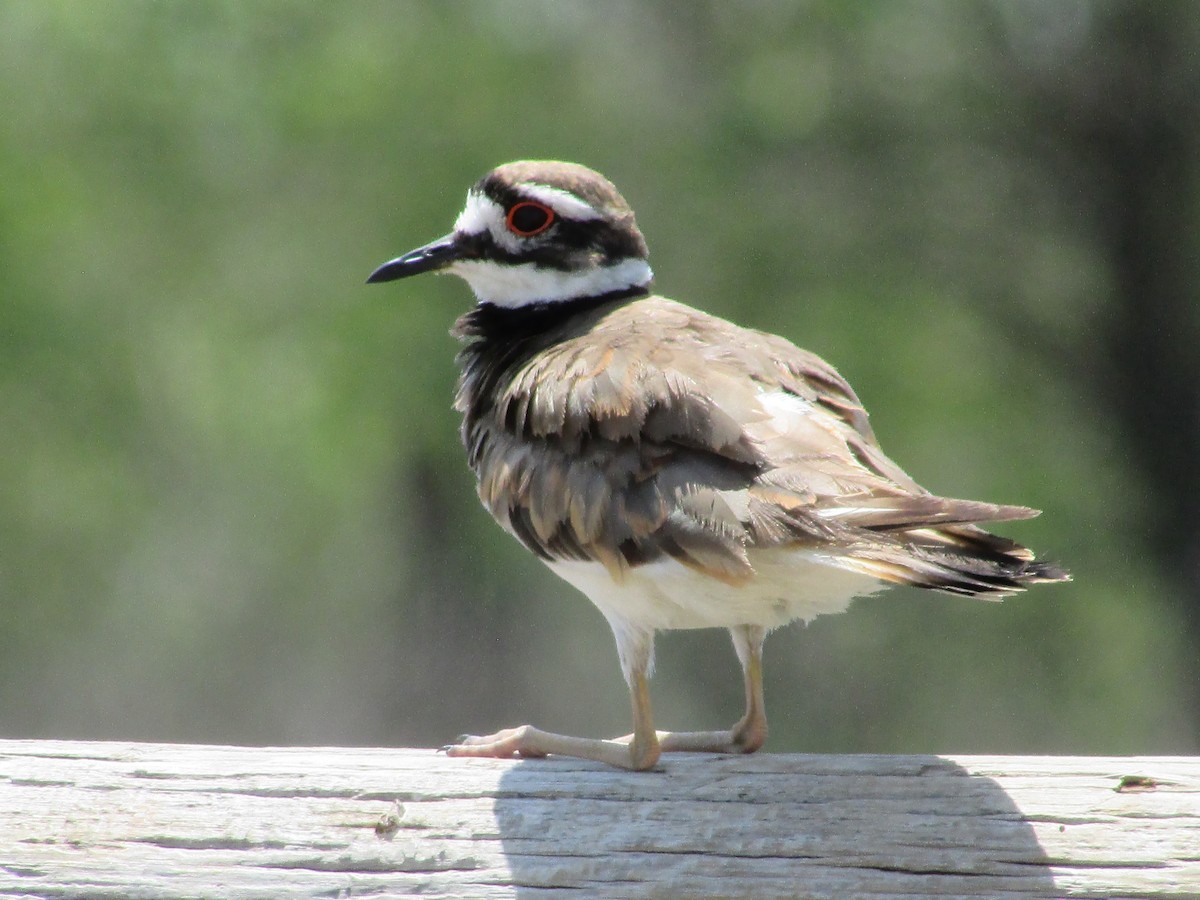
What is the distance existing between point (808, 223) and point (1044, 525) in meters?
4.06

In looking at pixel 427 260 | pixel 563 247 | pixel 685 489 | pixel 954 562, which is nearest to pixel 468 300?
pixel 427 260

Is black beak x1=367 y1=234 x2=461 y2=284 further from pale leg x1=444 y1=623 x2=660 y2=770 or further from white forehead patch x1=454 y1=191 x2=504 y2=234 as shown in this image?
Result: pale leg x1=444 y1=623 x2=660 y2=770

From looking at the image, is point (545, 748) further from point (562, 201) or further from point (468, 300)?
point (468, 300)

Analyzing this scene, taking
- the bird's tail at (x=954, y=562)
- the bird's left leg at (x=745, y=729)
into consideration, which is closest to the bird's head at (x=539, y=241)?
the bird's left leg at (x=745, y=729)

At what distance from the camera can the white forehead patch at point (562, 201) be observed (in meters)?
4.93

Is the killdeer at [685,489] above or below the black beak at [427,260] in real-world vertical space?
below

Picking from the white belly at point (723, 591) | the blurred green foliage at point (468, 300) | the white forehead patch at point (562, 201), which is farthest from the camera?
the blurred green foliage at point (468, 300)

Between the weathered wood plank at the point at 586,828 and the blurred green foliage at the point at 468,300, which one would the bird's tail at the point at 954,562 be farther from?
the blurred green foliage at the point at 468,300

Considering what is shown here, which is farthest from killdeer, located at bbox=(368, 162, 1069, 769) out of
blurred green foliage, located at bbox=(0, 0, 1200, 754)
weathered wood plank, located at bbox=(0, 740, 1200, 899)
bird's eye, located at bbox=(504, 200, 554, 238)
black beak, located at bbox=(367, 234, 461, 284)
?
blurred green foliage, located at bbox=(0, 0, 1200, 754)

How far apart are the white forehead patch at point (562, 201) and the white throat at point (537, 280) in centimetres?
21

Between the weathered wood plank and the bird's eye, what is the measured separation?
2.16m

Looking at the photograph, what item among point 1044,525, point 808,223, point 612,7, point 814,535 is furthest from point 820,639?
point 814,535

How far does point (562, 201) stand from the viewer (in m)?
4.96

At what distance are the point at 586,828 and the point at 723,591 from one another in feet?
2.80
